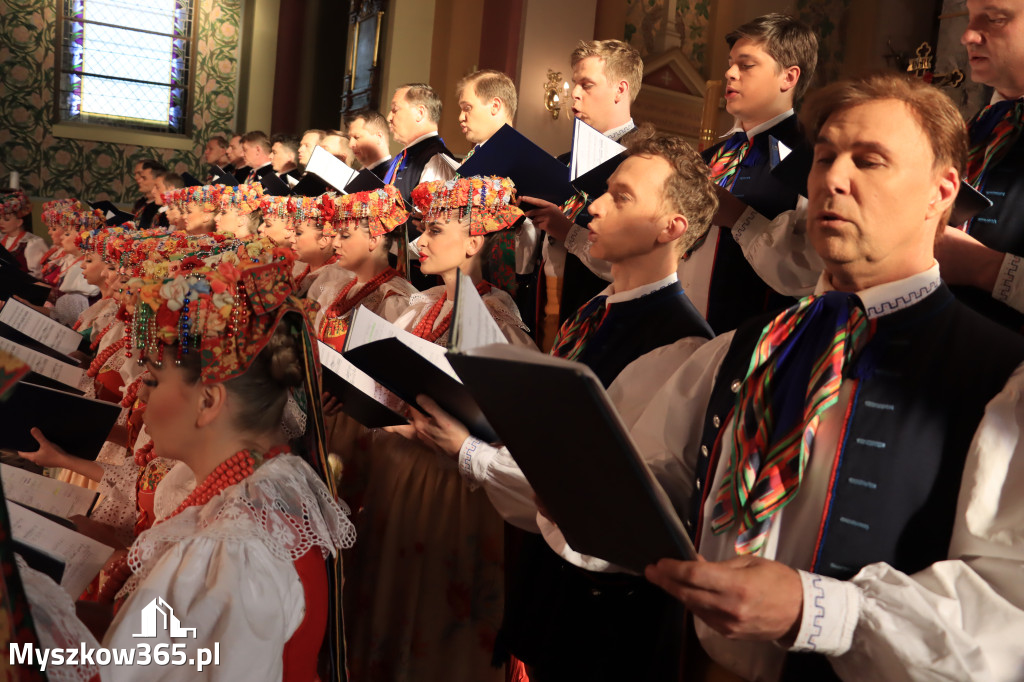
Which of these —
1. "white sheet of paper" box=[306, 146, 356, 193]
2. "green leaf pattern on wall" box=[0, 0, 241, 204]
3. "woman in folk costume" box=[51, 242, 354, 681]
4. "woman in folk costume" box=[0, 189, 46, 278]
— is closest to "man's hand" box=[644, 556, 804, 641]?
"woman in folk costume" box=[51, 242, 354, 681]

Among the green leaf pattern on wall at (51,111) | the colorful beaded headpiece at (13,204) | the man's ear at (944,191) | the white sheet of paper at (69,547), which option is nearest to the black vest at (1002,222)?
the man's ear at (944,191)

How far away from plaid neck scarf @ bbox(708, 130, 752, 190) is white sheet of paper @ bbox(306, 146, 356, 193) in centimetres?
171

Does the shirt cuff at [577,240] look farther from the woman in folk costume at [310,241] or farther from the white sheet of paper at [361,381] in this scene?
the woman in folk costume at [310,241]

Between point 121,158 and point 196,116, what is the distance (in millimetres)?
1074

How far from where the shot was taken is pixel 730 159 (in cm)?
288

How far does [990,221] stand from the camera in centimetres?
165

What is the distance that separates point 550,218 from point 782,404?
1856 millimetres

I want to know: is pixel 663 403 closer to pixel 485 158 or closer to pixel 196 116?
pixel 485 158

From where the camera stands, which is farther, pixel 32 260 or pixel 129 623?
pixel 32 260

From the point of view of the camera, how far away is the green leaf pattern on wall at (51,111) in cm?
1036

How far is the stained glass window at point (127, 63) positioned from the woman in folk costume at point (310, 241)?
26.0ft

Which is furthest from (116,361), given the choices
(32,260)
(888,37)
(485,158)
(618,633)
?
(888,37)

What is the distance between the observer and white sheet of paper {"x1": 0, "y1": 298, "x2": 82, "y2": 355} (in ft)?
9.43

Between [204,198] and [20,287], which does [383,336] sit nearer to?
[20,287]
